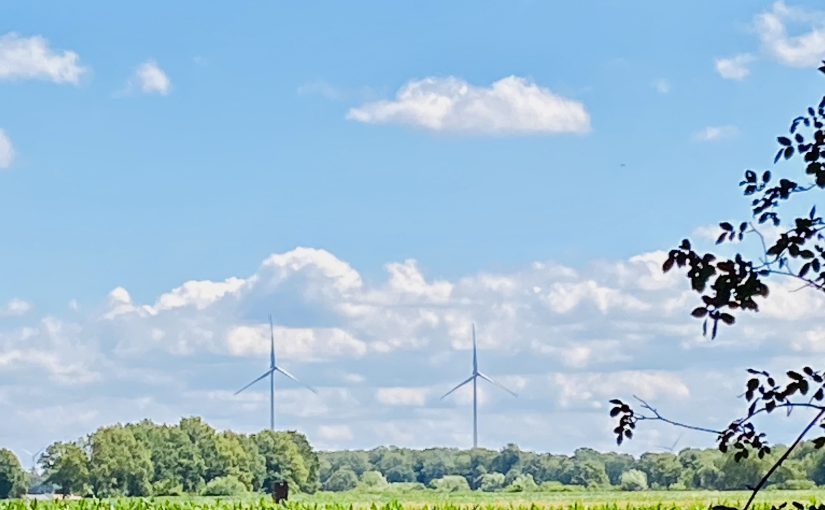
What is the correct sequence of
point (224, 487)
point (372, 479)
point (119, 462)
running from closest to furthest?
point (224, 487) → point (119, 462) → point (372, 479)

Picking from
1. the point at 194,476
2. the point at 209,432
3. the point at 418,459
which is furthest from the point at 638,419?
the point at 418,459

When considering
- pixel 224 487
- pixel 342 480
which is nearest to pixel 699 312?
pixel 224 487

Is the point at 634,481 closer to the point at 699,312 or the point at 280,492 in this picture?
the point at 280,492

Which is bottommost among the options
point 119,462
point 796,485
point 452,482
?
point 796,485

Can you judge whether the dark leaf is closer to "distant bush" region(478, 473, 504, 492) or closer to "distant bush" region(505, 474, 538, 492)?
"distant bush" region(505, 474, 538, 492)

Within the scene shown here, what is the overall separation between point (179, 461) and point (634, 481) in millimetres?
11037

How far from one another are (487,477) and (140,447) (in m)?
9.55

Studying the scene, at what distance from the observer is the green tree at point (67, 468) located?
3641 centimetres

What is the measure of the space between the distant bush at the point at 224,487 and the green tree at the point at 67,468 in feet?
9.98

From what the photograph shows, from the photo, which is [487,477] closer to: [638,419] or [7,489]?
[7,489]

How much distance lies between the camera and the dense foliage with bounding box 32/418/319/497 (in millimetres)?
35938

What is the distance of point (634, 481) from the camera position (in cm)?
3669

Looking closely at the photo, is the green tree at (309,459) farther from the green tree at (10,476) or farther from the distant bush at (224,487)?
the green tree at (10,476)

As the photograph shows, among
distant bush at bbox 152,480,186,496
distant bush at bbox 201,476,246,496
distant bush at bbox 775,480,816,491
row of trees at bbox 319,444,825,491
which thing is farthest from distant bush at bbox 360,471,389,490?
distant bush at bbox 775,480,816,491
